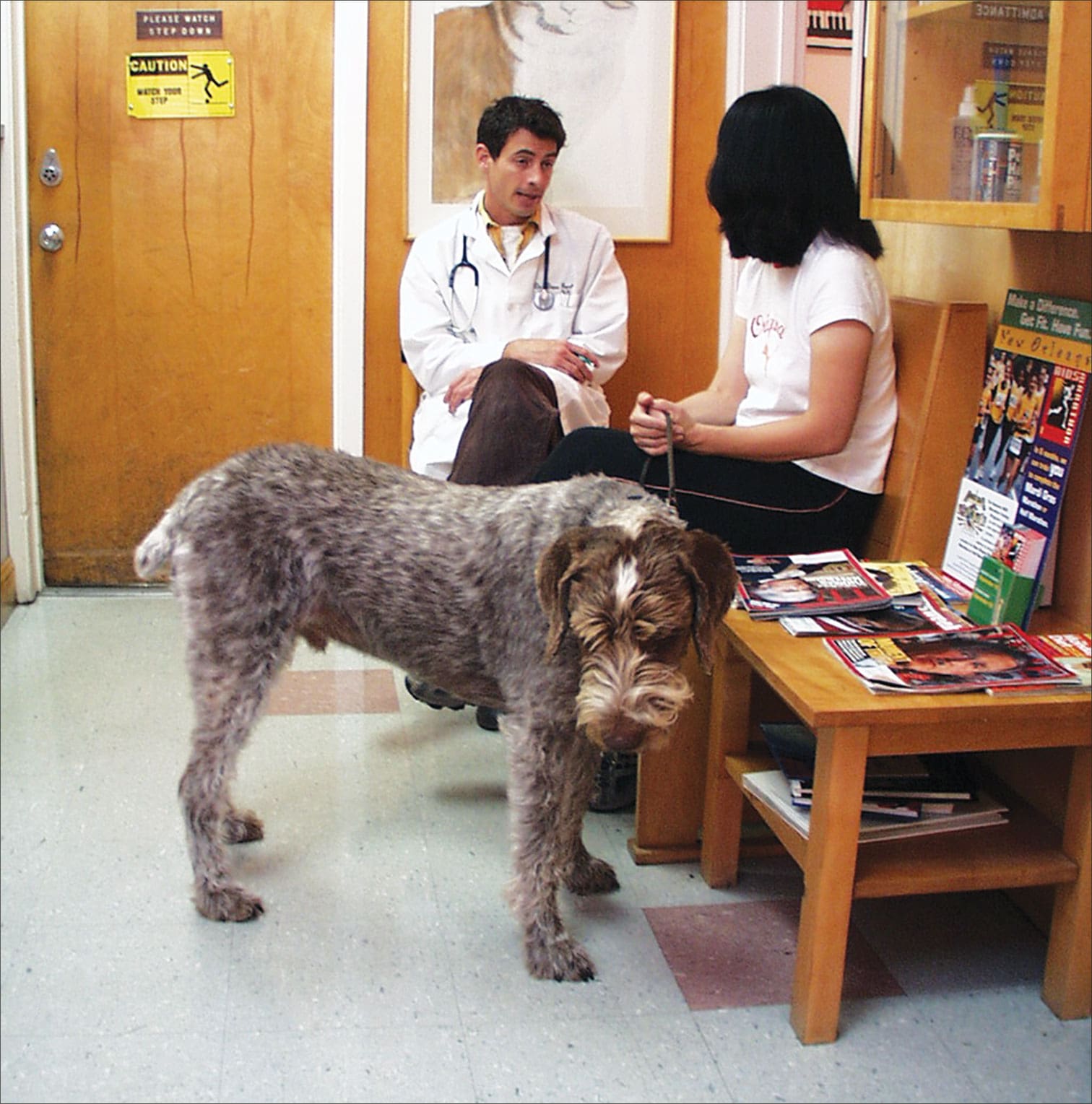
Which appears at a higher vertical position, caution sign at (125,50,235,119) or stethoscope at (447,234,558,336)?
caution sign at (125,50,235,119)

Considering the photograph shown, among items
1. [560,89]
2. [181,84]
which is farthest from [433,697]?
[181,84]

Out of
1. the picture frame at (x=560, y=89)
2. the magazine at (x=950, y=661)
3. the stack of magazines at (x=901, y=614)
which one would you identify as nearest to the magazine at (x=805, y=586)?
the stack of magazines at (x=901, y=614)

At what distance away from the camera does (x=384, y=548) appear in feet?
7.63

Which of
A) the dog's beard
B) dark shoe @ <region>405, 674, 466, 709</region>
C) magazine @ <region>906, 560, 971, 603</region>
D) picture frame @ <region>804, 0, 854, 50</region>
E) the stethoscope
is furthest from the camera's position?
picture frame @ <region>804, 0, 854, 50</region>

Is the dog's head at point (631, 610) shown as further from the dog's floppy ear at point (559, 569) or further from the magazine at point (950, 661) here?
the magazine at point (950, 661)

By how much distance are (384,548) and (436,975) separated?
72cm

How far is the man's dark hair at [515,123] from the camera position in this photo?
3535 mm

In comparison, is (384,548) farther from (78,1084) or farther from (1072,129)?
(1072,129)

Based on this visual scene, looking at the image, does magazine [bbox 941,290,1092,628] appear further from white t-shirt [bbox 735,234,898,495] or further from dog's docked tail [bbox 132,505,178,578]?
dog's docked tail [bbox 132,505,178,578]

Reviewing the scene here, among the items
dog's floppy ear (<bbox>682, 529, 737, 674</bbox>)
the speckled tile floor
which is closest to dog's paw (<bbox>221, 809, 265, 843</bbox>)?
the speckled tile floor

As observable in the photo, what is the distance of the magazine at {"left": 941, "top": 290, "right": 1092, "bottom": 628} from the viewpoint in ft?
7.53

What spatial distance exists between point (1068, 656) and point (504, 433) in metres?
1.34

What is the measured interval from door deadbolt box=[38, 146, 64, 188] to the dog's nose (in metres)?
2.97

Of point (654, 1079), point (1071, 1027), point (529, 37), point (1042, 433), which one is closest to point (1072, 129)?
point (1042, 433)
